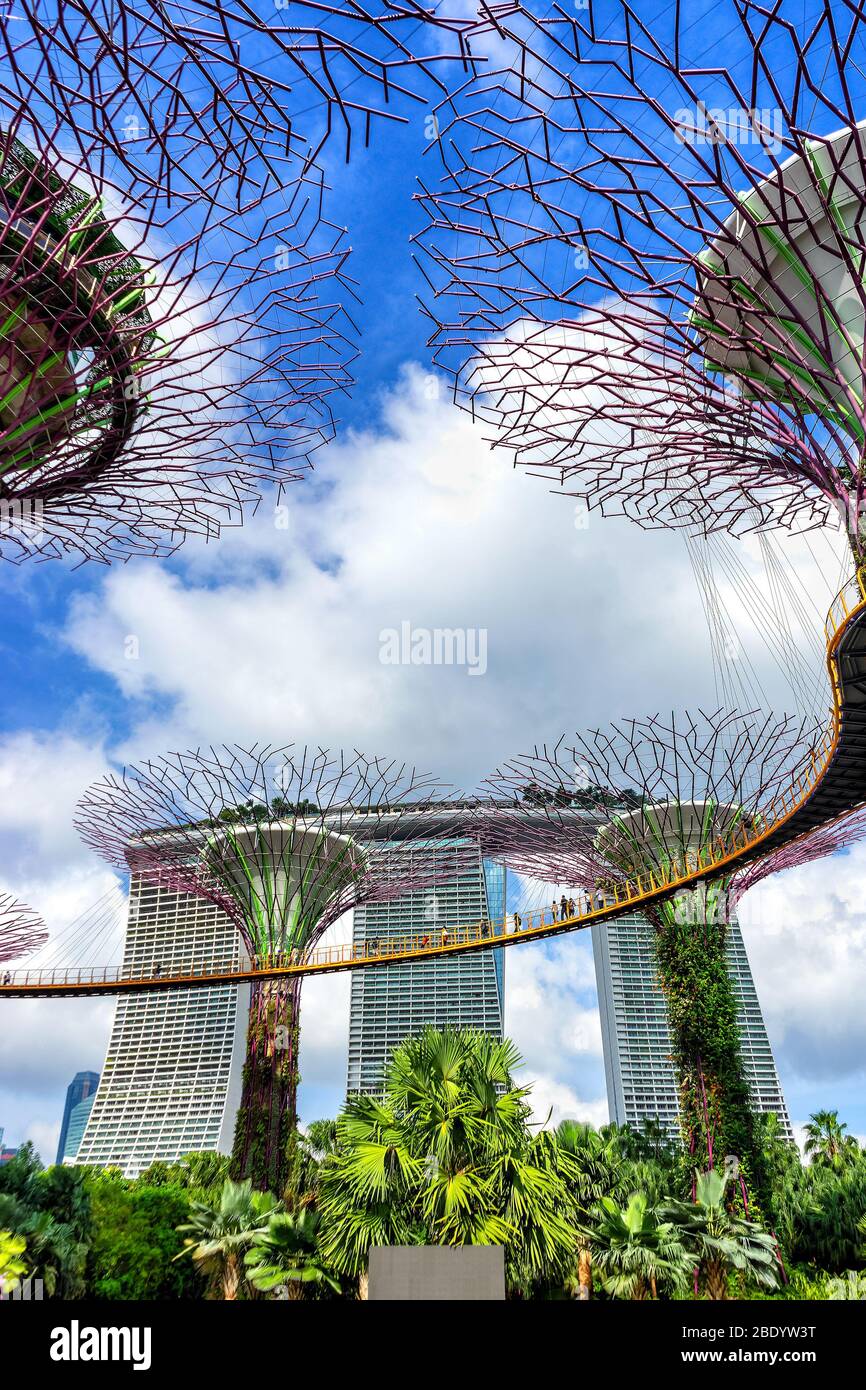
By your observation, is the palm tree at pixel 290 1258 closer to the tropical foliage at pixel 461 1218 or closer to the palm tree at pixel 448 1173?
the tropical foliage at pixel 461 1218

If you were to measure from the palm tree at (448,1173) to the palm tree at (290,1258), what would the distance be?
64 centimetres

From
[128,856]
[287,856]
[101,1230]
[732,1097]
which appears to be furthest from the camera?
[128,856]

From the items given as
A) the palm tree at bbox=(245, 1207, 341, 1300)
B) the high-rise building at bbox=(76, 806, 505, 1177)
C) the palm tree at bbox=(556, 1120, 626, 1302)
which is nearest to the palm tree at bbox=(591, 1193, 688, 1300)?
the palm tree at bbox=(556, 1120, 626, 1302)

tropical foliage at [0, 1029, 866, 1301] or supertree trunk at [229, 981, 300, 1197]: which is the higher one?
supertree trunk at [229, 981, 300, 1197]

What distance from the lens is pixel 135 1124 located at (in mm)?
58375

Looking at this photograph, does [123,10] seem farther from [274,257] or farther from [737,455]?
[737,455]

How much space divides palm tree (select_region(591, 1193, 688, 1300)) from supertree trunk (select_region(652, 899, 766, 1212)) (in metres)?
7.44

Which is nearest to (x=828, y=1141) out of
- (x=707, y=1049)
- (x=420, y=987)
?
(x=707, y=1049)

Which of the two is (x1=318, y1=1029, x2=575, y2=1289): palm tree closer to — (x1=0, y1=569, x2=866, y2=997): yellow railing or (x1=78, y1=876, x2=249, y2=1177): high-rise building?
(x1=0, y1=569, x2=866, y2=997): yellow railing

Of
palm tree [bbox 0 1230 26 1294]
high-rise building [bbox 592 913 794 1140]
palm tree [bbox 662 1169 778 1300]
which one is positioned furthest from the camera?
high-rise building [bbox 592 913 794 1140]

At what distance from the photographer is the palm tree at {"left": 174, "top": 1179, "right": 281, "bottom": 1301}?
17500 millimetres
